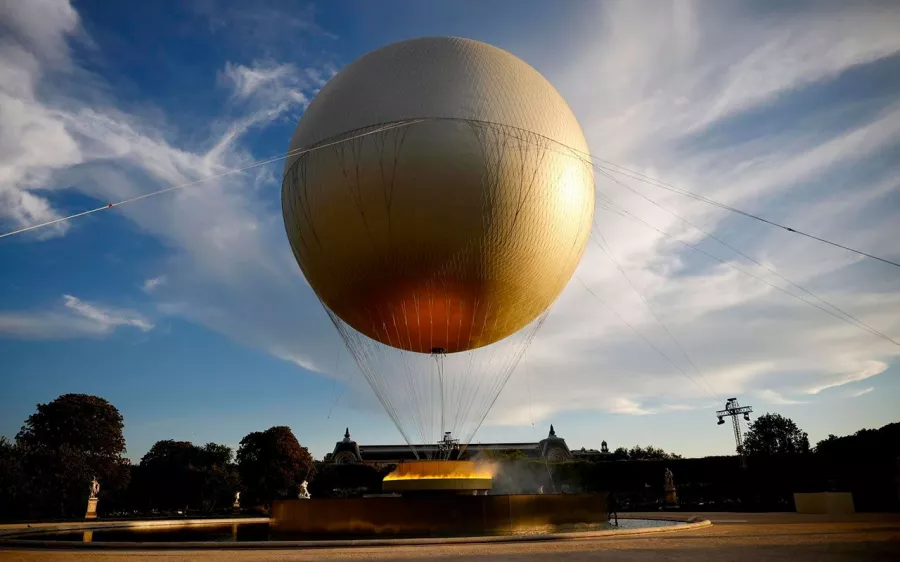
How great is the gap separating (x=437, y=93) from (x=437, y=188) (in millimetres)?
2559

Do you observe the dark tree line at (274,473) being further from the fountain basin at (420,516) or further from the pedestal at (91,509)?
the fountain basin at (420,516)

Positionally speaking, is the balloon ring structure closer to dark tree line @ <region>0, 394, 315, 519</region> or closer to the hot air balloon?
the hot air balloon

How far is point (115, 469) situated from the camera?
47281 mm

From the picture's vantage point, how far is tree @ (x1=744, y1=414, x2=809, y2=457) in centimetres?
7981

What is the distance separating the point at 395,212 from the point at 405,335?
4724 millimetres

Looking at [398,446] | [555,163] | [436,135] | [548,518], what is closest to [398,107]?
[436,135]

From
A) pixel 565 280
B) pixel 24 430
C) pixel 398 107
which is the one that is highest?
pixel 398 107

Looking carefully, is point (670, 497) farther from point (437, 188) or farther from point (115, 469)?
point (115, 469)

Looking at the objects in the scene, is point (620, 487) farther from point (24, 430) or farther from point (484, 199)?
point (24, 430)

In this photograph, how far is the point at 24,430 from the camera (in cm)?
4928

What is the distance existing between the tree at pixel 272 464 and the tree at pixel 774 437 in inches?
2426

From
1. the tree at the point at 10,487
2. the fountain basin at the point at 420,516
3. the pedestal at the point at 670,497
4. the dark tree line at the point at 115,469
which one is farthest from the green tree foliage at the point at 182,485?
the fountain basin at the point at 420,516

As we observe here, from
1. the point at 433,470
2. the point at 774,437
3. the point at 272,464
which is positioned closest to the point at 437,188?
the point at 433,470

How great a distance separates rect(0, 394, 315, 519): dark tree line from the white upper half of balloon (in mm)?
39064
